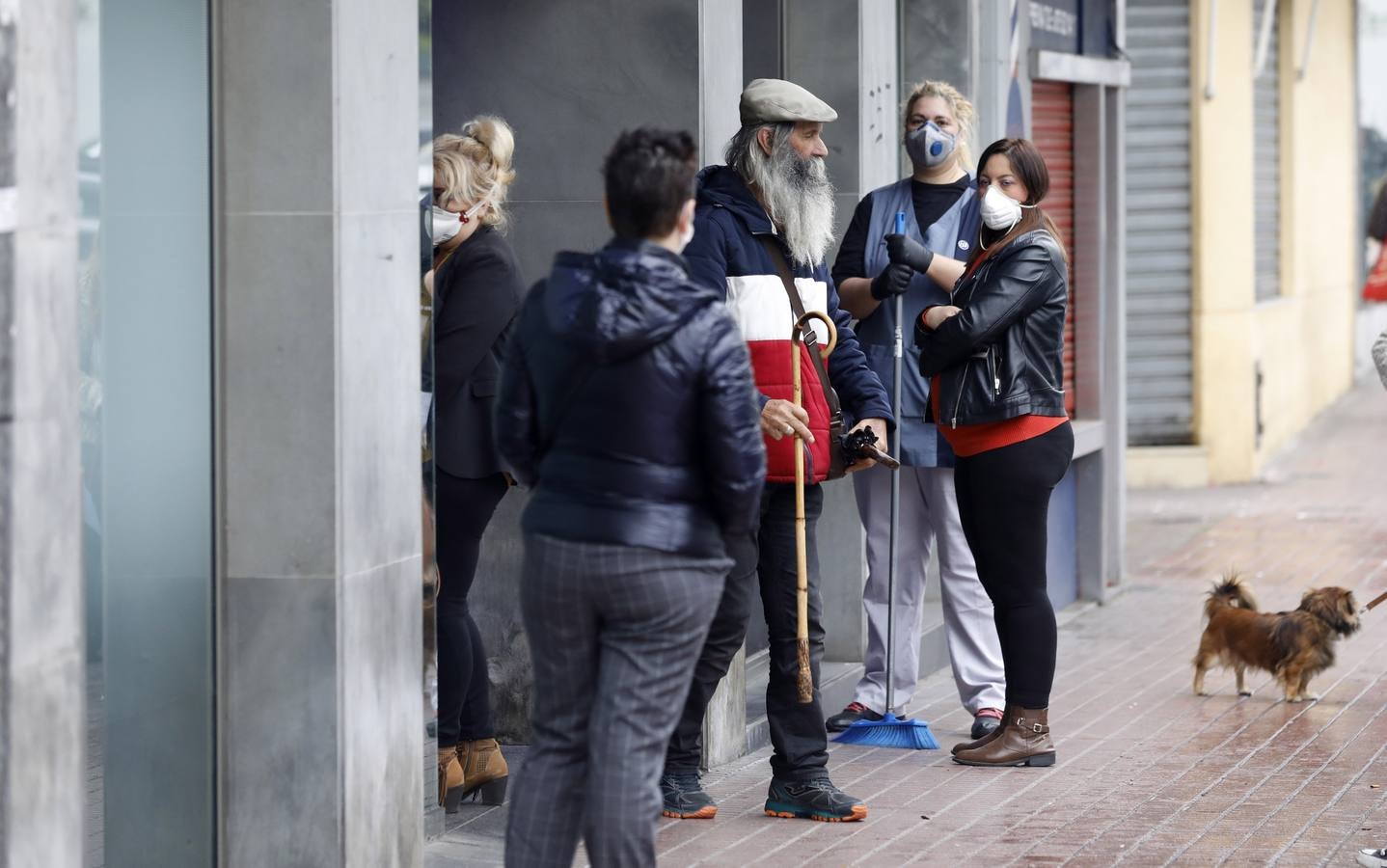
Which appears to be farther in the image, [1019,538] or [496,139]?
[1019,538]

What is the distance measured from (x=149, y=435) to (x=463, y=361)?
1263mm

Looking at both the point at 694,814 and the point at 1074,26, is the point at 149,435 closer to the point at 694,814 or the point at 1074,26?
the point at 694,814

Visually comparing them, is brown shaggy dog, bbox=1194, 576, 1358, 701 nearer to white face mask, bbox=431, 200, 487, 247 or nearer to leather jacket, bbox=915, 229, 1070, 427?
leather jacket, bbox=915, 229, 1070, 427

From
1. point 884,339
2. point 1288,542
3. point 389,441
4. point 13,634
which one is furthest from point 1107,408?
point 13,634

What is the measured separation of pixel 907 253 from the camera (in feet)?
22.9

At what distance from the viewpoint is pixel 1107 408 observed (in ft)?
35.8

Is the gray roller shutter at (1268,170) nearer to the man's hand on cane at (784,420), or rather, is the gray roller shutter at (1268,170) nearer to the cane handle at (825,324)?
the cane handle at (825,324)

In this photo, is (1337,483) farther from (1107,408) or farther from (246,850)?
(246,850)

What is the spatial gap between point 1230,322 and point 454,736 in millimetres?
10287

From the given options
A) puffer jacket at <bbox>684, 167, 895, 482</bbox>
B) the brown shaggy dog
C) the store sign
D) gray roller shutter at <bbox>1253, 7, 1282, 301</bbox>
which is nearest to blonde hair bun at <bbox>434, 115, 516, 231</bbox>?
puffer jacket at <bbox>684, 167, 895, 482</bbox>

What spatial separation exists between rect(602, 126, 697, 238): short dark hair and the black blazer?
176 centimetres

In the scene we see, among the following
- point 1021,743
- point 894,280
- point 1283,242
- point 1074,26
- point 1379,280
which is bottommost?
point 1021,743

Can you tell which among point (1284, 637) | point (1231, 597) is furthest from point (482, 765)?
point (1231, 597)

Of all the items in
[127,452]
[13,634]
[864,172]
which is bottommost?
[13,634]
